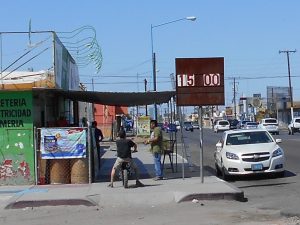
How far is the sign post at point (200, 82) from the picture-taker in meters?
16.0

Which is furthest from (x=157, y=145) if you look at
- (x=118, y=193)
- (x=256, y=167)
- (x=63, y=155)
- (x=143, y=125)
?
(x=143, y=125)

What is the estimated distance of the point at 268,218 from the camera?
1098 cm

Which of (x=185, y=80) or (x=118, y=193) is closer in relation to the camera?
(x=118, y=193)

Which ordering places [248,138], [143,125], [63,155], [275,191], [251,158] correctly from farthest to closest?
[143,125] → [248,138] → [251,158] → [63,155] → [275,191]

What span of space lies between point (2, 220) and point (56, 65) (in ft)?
20.6

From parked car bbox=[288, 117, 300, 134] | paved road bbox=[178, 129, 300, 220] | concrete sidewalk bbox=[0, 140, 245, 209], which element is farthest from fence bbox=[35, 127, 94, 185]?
parked car bbox=[288, 117, 300, 134]

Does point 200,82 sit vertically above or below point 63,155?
above

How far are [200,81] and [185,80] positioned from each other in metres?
0.41

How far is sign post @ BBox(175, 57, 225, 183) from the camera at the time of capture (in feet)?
52.4

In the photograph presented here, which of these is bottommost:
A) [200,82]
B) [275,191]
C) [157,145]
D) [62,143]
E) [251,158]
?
[275,191]

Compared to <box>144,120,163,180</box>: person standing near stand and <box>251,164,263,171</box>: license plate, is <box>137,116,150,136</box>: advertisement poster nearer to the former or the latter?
<box>144,120,163,180</box>: person standing near stand

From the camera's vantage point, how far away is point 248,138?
18797 millimetres

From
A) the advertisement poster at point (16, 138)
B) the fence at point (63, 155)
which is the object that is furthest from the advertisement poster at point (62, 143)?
the advertisement poster at point (16, 138)

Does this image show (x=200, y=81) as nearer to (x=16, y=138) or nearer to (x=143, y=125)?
(x=16, y=138)
